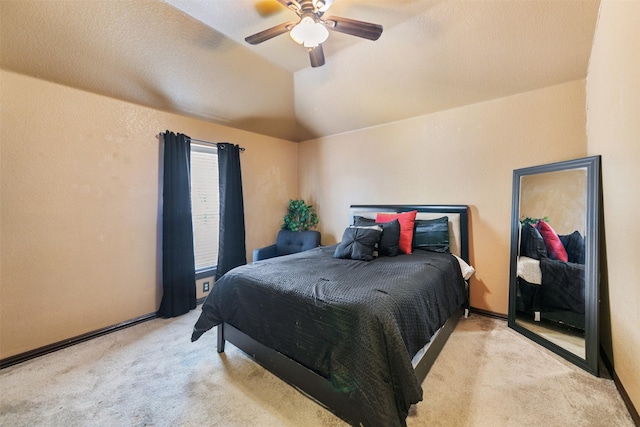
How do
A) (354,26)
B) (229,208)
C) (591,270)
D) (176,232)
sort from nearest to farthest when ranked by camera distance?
1. (354,26)
2. (591,270)
3. (176,232)
4. (229,208)

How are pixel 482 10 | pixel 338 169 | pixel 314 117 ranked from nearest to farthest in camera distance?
pixel 482 10, pixel 314 117, pixel 338 169

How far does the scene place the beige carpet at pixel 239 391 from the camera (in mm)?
1553

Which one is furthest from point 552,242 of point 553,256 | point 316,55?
point 316,55

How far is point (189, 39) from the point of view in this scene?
7.80 ft

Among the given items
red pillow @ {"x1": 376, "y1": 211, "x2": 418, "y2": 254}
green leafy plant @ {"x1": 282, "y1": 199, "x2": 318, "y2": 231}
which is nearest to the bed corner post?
red pillow @ {"x1": 376, "y1": 211, "x2": 418, "y2": 254}

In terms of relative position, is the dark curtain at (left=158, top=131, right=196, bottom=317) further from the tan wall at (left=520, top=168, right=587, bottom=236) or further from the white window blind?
the tan wall at (left=520, top=168, right=587, bottom=236)

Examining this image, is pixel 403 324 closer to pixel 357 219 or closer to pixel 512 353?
pixel 512 353

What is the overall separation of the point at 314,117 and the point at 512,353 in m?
3.49

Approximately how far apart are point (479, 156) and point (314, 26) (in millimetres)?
2251

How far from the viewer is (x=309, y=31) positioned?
171 centimetres

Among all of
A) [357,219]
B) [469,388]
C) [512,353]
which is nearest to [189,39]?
[357,219]

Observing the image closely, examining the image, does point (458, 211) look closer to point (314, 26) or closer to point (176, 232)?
point (314, 26)

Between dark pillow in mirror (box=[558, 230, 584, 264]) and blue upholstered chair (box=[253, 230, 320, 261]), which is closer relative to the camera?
dark pillow in mirror (box=[558, 230, 584, 264])

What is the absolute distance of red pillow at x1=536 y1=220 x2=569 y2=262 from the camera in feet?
7.38
